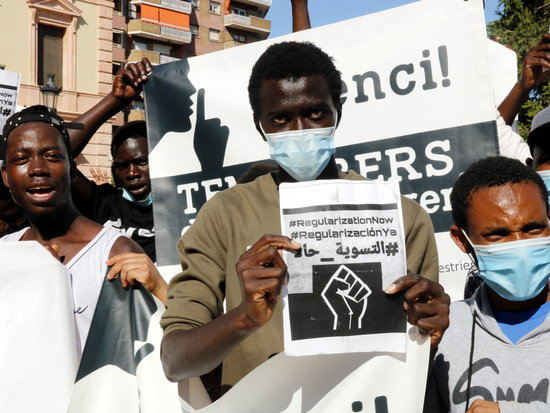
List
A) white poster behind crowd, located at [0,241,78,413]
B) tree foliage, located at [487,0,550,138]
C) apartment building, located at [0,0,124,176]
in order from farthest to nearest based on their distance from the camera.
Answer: apartment building, located at [0,0,124,176], tree foliage, located at [487,0,550,138], white poster behind crowd, located at [0,241,78,413]

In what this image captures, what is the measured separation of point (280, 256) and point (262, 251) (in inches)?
2.0

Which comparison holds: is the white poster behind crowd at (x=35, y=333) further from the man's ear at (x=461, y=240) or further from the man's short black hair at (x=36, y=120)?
the man's ear at (x=461, y=240)

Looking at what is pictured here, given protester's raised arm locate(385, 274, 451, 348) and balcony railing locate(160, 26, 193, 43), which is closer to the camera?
protester's raised arm locate(385, 274, 451, 348)

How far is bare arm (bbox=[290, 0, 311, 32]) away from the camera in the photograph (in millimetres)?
3955

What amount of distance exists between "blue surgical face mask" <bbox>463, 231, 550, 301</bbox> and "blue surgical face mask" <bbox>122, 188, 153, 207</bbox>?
2.52 m

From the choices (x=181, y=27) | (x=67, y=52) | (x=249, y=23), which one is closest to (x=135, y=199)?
(x=67, y=52)

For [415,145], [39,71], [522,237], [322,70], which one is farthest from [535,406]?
[39,71]

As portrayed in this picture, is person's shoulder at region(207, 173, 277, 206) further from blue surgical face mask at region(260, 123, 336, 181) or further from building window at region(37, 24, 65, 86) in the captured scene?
building window at region(37, 24, 65, 86)

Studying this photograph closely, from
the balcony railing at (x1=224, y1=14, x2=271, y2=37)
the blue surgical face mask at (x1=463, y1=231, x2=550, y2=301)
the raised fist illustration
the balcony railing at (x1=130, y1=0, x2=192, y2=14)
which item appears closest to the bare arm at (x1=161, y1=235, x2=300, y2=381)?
the raised fist illustration

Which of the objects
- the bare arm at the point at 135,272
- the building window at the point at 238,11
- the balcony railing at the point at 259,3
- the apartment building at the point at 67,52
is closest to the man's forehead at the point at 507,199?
the bare arm at the point at 135,272

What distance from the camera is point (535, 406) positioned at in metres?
1.91

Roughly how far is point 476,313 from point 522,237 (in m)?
0.27

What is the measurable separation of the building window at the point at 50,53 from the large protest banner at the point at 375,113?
71.9 ft

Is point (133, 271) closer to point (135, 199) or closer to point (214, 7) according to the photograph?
point (135, 199)
